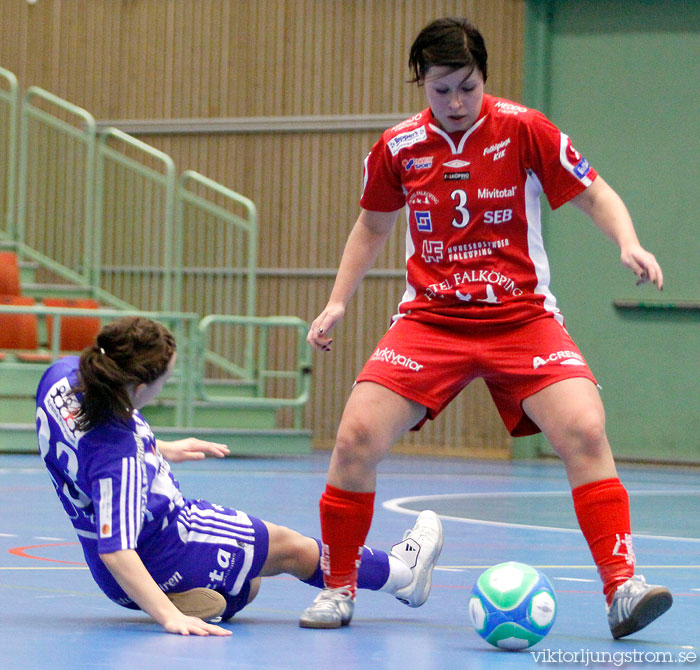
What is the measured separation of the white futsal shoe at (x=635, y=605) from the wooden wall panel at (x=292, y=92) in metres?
10.1

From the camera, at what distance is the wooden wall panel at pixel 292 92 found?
14.0 m

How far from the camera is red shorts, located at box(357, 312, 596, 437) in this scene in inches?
147

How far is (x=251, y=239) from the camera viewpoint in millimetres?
12922

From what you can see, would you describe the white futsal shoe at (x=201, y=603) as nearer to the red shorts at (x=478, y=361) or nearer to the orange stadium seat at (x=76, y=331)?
the red shorts at (x=478, y=361)

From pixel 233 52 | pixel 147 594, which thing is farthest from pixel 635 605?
pixel 233 52

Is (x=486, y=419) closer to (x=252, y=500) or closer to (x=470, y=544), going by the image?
(x=252, y=500)

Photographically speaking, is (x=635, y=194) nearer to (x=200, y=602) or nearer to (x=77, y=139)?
(x=77, y=139)

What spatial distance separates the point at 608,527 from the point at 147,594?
1.18 meters

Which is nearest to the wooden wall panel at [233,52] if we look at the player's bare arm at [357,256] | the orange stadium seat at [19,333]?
the orange stadium seat at [19,333]

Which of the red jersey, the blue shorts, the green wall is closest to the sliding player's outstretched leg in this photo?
the blue shorts

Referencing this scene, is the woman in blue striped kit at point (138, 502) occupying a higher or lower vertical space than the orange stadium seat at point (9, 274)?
lower

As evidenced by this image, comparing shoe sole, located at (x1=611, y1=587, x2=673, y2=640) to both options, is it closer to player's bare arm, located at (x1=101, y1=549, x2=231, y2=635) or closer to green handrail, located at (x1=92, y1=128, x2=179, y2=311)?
player's bare arm, located at (x1=101, y1=549, x2=231, y2=635)

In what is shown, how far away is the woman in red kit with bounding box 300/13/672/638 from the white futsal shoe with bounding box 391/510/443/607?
0.75ft

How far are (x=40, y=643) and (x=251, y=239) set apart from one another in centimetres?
980
